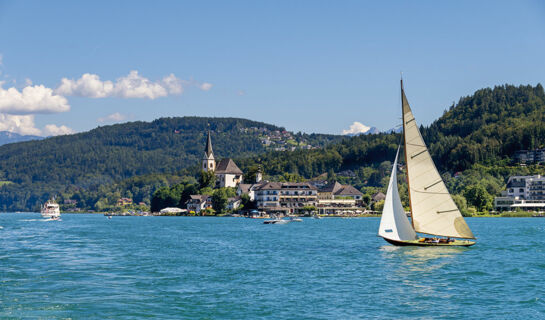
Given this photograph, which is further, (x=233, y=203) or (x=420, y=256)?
(x=233, y=203)

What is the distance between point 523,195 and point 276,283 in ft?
540

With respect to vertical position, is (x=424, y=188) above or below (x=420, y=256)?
above

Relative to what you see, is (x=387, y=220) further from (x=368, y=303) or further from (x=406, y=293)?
(x=368, y=303)

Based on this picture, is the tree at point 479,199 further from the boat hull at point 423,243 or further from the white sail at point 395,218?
the white sail at point 395,218

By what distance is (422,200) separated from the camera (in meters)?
49.2

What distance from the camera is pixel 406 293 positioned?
105 ft

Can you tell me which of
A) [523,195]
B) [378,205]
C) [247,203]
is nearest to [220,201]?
[247,203]

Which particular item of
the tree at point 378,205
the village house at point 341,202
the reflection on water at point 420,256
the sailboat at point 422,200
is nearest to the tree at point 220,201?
the village house at point 341,202

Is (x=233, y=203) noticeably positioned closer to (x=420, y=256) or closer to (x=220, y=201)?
(x=220, y=201)

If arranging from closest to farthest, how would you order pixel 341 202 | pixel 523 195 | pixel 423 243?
pixel 423 243
pixel 523 195
pixel 341 202

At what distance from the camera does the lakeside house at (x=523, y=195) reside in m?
174

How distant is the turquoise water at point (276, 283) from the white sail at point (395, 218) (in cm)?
157

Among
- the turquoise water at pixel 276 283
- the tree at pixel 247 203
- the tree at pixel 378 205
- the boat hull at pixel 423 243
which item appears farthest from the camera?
the tree at pixel 247 203

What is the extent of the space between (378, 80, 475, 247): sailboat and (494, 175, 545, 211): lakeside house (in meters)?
133
